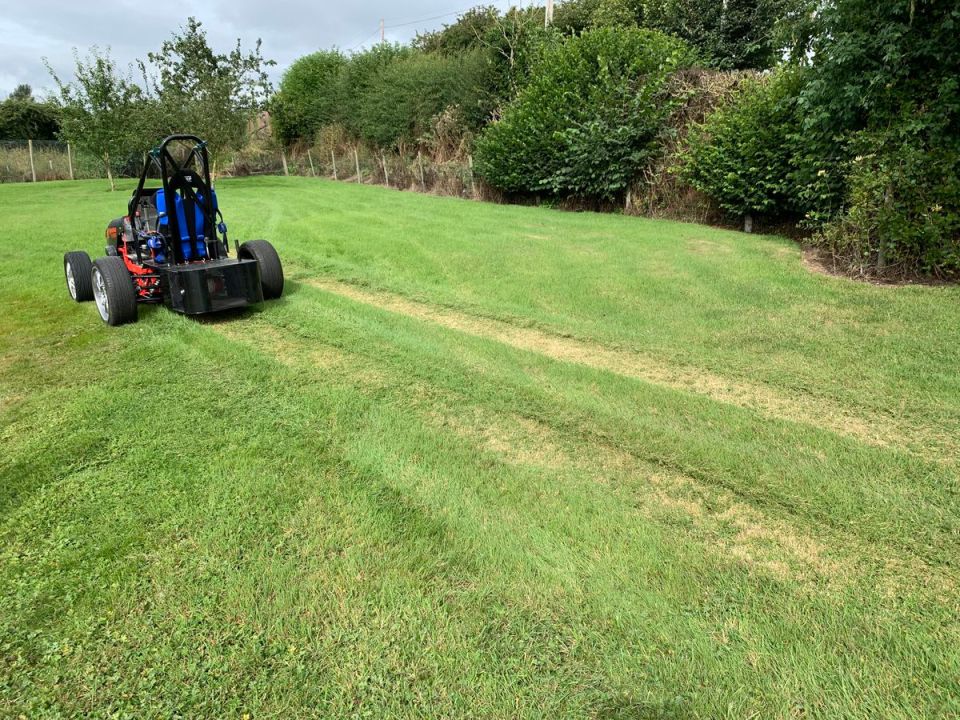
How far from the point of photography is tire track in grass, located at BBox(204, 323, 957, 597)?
259 cm

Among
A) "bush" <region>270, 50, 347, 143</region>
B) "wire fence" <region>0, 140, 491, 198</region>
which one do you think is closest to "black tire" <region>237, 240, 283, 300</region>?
"wire fence" <region>0, 140, 491, 198</region>

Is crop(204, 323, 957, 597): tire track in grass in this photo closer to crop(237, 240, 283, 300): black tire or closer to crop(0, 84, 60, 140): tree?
crop(237, 240, 283, 300): black tire

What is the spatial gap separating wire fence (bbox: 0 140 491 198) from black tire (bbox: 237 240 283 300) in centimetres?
1289

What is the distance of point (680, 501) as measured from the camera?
3098 mm

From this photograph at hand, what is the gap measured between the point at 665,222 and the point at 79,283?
10449 millimetres

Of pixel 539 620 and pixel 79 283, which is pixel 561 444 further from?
pixel 79 283

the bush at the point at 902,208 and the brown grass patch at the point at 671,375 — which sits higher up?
the bush at the point at 902,208

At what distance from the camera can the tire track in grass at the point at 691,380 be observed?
3.77 metres

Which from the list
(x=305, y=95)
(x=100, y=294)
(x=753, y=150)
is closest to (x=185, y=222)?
(x=100, y=294)

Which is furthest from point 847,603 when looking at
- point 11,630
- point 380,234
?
point 380,234

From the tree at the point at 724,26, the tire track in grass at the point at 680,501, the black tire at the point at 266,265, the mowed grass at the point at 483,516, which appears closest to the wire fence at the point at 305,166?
the tree at the point at 724,26

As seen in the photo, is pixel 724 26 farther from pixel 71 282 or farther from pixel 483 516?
pixel 483 516

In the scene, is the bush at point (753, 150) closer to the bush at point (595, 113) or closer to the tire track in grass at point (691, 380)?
the bush at point (595, 113)

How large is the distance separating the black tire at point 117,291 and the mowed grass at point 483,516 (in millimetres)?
146
